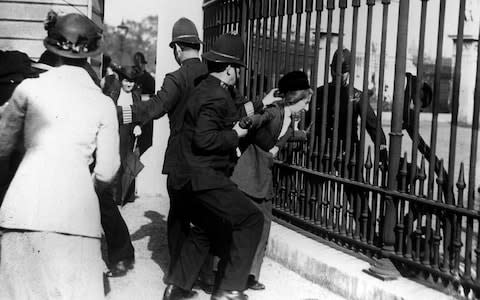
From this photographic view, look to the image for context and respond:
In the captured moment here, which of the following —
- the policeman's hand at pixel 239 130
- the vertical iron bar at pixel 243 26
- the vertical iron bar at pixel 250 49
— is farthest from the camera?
the vertical iron bar at pixel 243 26

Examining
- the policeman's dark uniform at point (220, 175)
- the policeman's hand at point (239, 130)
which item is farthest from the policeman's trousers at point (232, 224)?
the policeman's hand at point (239, 130)

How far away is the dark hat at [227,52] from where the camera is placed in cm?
455

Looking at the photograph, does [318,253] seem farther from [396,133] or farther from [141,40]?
[141,40]

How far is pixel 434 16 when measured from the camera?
2286 centimetres

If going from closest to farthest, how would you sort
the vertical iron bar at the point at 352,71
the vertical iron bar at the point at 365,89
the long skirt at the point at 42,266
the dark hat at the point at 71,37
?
the long skirt at the point at 42,266 < the dark hat at the point at 71,37 < the vertical iron bar at the point at 365,89 < the vertical iron bar at the point at 352,71

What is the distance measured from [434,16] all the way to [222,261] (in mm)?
20123

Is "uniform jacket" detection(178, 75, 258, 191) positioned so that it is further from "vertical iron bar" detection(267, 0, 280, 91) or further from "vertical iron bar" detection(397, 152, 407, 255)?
"vertical iron bar" detection(267, 0, 280, 91)

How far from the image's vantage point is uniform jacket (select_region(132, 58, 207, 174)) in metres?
5.13

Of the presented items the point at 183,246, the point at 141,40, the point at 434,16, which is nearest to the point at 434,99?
the point at 183,246

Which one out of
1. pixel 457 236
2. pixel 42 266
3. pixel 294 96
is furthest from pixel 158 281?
pixel 42 266

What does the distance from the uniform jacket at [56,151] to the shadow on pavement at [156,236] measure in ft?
8.96

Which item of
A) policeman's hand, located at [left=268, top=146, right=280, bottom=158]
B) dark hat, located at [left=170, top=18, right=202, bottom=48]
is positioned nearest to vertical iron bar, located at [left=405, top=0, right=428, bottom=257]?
policeman's hand, located at [left=268, top=146, right=280, bottom=158]

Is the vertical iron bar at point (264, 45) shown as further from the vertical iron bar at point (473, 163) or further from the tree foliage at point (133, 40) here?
the tree foliage at point (133, 40)

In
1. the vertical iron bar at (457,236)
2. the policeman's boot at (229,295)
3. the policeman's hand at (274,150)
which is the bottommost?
the policeman's boot at (229,295)
